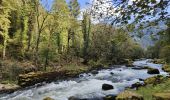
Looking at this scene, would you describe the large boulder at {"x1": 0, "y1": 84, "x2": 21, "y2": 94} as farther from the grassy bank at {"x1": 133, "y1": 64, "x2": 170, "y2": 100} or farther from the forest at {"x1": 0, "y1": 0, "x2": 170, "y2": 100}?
the grassy bank at {"x1": 133, "y1": 64, "x2": 170, "y2": 100}

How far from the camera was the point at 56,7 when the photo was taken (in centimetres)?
4766

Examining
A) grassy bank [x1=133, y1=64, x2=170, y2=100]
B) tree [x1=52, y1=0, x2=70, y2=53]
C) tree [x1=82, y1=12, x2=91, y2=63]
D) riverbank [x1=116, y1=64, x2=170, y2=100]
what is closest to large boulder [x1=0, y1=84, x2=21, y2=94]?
riverbank [x1=116, y1=64, x2=170, y2=100]

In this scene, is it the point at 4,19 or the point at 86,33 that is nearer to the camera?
the point at 4,19

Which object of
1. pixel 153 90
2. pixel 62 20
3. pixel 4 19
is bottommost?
pixel 153 90

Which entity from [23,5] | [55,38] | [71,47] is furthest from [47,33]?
[71,47]

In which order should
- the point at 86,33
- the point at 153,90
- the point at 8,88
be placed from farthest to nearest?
the point at 86,33 < the point at 8,88 < the point at 153,90

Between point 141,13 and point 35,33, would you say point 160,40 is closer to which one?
point 141,13

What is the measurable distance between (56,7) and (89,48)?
73.4ft

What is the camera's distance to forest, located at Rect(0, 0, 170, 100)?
223 inches

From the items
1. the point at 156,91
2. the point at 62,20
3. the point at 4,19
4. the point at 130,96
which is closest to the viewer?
the point at 130,96

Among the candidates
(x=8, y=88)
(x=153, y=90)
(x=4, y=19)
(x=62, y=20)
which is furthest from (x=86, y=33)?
(x=153, y=90)

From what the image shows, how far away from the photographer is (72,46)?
229 ft

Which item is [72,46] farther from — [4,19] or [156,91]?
[156,91]

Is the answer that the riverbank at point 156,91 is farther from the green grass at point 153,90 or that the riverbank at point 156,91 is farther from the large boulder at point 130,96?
the large boulder at point 130,96
